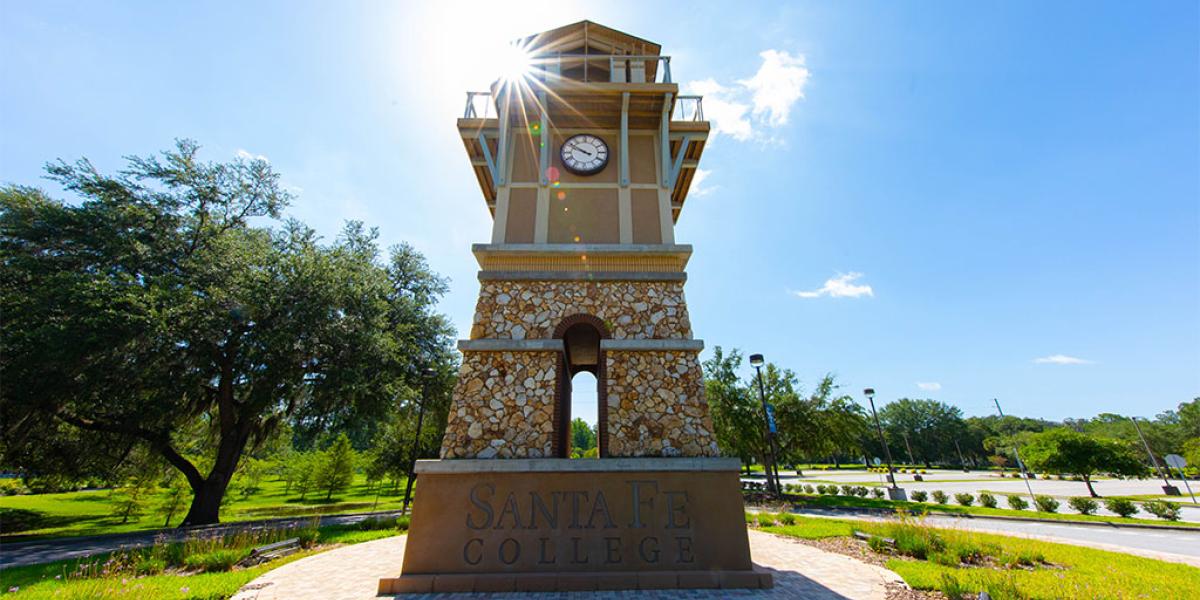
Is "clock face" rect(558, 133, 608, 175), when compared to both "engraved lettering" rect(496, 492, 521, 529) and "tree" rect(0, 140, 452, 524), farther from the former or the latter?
"tree" rect(0, 140, 452, 524)

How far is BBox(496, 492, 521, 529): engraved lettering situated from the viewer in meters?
7.50

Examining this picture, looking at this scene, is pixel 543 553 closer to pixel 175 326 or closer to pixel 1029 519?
pixel 175 326

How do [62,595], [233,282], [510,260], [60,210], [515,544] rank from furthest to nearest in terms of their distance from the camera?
[233,282]
[60,210]
[510,260]
[515,544]
[62,595]

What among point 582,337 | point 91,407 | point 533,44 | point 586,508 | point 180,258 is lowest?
point 586,508

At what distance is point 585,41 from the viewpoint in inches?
488

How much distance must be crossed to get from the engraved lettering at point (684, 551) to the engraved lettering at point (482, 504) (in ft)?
11.1

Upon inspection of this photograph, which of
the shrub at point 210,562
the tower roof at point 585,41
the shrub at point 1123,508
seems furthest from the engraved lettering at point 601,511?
the shrub at point 1123,508

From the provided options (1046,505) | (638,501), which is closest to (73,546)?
(638,501)

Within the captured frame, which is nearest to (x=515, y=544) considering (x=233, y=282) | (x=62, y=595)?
(x=62, y=595)

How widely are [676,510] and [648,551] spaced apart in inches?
33.2

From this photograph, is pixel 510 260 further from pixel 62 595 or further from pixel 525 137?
pixel 62 595

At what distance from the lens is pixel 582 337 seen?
37.2ft

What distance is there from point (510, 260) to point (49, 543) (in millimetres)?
17062

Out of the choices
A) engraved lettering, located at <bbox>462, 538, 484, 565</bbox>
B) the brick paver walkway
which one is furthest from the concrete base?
the brick paver walkway
